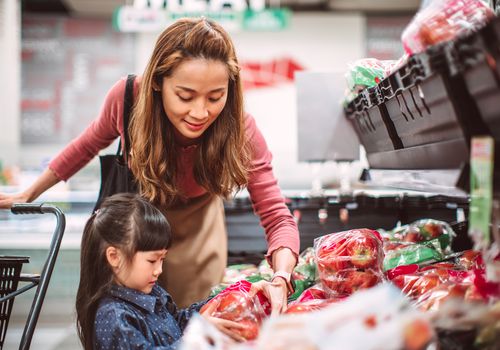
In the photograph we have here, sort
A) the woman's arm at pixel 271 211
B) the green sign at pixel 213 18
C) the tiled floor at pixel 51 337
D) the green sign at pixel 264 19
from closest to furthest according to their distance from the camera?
the woman's arm at pixel 271 211 → the tiled floor at pixel 51 337 → the green sign at pixel 213 18 → the green sign at pixel 264 19

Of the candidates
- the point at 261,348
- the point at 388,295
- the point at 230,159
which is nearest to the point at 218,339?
the point at 261,348

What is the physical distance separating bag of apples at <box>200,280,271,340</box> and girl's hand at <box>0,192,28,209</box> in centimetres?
97

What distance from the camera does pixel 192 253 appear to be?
2205mm

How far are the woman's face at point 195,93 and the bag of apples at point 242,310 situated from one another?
49cm

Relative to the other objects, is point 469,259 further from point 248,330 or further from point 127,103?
point 127,103

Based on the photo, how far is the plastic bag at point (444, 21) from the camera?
1190 millimetres

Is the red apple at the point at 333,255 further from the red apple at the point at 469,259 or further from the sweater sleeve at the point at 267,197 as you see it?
the red apple at the point at 469,259

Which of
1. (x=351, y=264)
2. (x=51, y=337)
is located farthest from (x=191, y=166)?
(x=51, y=337)

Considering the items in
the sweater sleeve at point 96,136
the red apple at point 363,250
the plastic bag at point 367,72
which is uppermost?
the plastic bag at point 367,72

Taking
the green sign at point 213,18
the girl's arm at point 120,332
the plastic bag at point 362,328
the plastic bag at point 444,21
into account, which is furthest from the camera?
the green sign at point 213,18

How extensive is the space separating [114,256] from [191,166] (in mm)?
575

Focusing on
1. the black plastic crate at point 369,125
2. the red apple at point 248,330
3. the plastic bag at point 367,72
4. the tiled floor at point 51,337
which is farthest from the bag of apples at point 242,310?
the tiled floor at point 51,337

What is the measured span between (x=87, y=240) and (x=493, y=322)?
1.01 m

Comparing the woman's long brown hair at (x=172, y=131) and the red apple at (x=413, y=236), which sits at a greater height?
the woman's long brown hair at (x=172, y=131)
